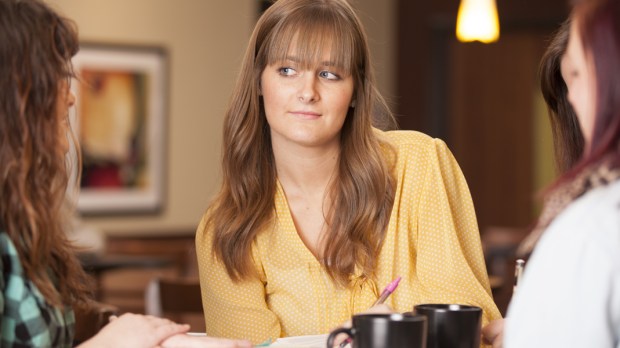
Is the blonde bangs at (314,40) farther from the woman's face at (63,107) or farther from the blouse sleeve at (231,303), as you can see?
the woman's face at (63,107)

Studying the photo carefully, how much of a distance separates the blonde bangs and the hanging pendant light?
115 inches

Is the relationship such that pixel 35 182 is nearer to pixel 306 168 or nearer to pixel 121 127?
pixel 306 168

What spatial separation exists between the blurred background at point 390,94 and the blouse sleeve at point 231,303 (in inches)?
128

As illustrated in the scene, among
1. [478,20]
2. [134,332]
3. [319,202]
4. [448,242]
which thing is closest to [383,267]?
[448,242]

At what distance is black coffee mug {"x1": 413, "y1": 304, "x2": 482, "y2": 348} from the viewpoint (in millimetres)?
1835

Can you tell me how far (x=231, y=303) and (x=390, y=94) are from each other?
691 cm

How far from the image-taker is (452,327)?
183 cm

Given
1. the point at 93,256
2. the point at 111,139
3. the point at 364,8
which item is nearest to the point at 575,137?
the point at 93,256

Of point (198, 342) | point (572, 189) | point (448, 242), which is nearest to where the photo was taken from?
point (572, 189)

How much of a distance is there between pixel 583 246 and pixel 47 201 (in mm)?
950

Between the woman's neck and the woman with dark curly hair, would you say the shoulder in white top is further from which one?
the woman's neck

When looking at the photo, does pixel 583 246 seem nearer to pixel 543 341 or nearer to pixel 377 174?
pixel 543 341

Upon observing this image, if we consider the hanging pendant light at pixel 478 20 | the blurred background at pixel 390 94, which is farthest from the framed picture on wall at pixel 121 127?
the hanging pendant light at pixel 478 20

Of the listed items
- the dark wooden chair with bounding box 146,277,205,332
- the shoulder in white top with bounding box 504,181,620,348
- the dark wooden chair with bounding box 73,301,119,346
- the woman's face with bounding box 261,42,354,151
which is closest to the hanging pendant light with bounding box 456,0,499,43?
the dark wooden chair with bounding box 146,277,205,332
